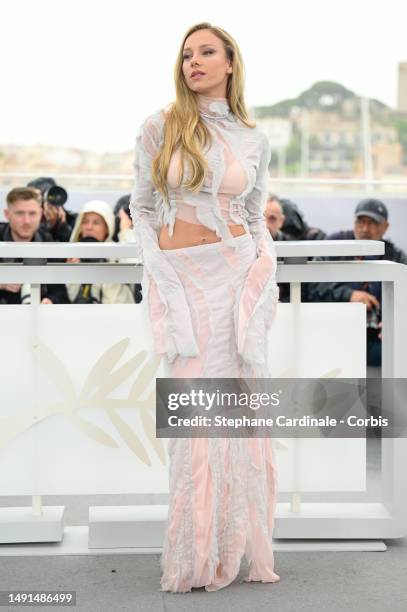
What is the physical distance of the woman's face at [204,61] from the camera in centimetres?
299

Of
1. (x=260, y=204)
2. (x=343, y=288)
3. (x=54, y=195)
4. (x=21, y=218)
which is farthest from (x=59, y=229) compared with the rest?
(x=260, y=204)

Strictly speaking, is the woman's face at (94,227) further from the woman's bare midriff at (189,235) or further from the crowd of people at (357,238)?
the woman's bare midriff at (189,235)

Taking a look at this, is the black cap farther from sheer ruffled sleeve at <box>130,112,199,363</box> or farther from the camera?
sheer ruffled sleeve at <box>130,112,199,363</box>

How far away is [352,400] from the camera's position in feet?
11.6

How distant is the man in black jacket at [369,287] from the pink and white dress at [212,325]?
8.58 ft

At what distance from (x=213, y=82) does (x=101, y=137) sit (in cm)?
795

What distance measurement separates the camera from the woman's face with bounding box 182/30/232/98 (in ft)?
9.80

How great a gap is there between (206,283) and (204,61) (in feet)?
1.96

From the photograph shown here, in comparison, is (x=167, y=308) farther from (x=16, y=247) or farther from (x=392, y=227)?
(x=392, y=227)

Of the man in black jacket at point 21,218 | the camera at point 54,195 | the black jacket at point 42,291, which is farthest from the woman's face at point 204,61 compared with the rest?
the camera at point 54,195

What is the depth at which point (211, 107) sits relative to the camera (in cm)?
303

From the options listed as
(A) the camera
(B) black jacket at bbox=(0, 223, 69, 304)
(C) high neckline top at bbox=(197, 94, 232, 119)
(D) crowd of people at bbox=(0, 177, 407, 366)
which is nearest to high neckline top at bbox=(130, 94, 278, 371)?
(C) high neckline top at bbox=(197, 94, 232, 119)

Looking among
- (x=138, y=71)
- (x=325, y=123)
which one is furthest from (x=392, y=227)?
(x=325, y=123)

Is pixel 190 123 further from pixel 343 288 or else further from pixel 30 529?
pixel 343 288
